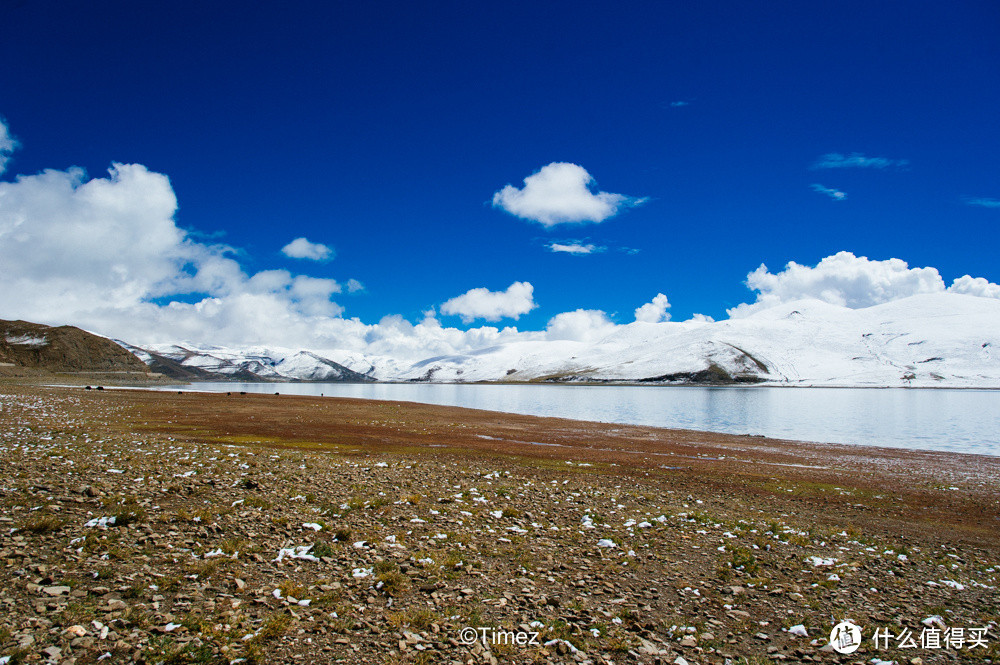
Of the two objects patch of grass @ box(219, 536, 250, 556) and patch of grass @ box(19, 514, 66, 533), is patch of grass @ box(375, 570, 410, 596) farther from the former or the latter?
patch of grass @ box(19, 514, 66, 533)

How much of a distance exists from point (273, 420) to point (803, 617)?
56947 millimetres

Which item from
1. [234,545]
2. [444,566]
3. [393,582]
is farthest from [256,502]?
[444,566]

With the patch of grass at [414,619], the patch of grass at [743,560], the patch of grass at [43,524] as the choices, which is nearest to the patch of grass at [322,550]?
the patch of grass at [414,619]

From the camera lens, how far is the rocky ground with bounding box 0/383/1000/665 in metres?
8.79

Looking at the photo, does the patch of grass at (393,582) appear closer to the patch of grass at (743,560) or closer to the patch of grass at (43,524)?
the patch of grass at (43,524)

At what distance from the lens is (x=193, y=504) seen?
1490cm

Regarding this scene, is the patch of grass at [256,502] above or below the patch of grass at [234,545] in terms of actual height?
above

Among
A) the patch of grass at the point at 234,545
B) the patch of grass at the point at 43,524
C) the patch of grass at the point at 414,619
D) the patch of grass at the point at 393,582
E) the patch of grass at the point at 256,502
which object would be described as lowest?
the patch of grass at the point at 414,619

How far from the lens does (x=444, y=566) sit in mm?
12188

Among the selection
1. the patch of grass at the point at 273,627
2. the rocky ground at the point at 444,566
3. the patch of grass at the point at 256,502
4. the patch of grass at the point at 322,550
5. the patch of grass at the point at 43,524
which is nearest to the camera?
the patch of grass at the point at 273,627

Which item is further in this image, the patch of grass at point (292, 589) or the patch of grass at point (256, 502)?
the patch of grass at point (256, 502)

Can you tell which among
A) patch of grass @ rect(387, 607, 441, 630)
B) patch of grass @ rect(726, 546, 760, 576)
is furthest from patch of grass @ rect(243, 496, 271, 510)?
patch of grass @ rect(726, 546, 760, 576)

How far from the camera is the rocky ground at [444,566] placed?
8789 mm

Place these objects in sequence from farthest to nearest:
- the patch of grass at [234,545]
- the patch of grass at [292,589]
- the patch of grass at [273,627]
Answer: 1. the patch of grass at [234,545]
2. the patch of grass at [292,589]
3. the patch of grass at [273,627]
